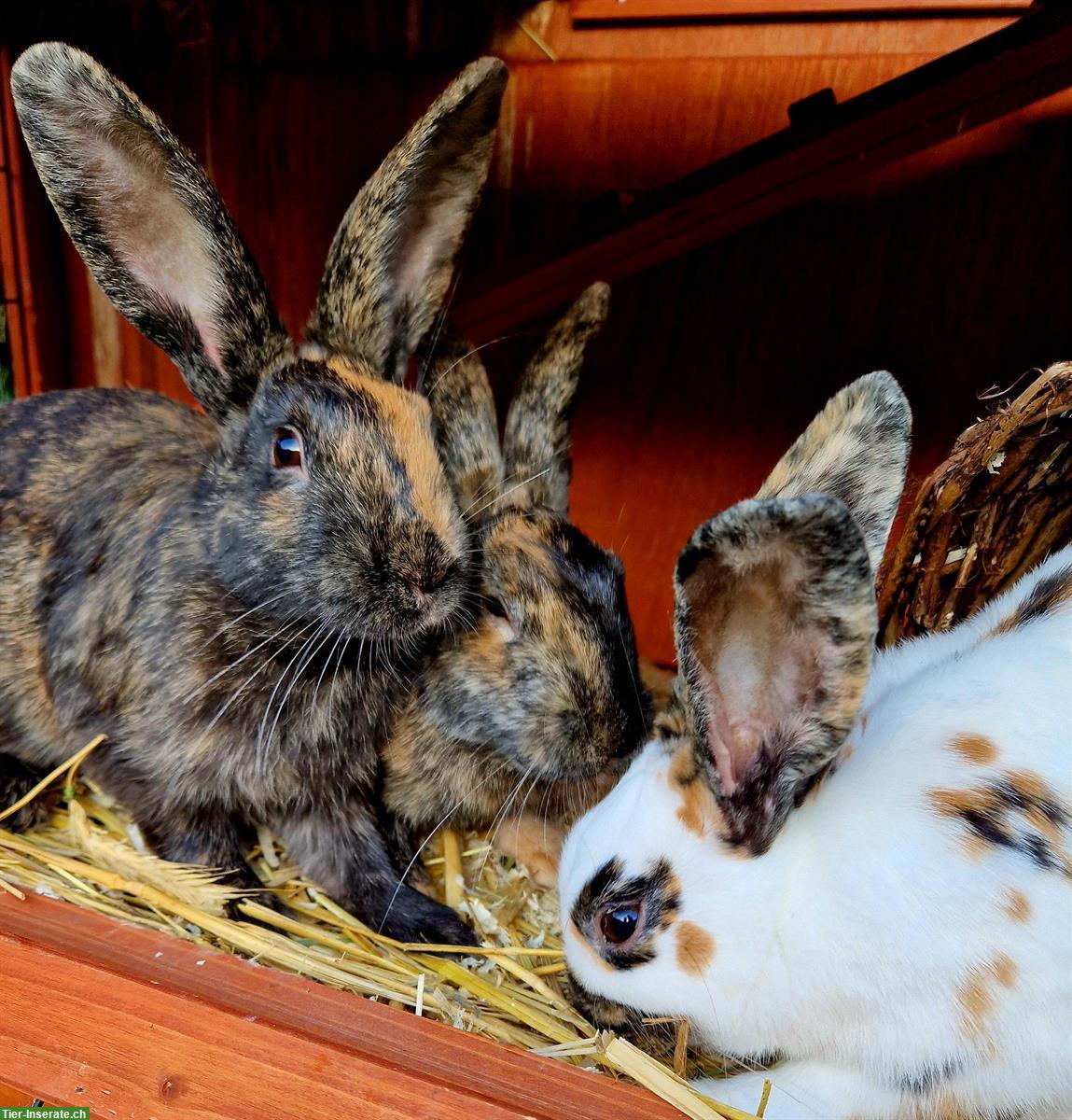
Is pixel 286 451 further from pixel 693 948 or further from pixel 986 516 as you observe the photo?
pixel 986 516

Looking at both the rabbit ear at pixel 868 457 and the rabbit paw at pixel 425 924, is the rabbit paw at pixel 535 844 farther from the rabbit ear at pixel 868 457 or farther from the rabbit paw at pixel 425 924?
the rabbit ear at pixel 868 457

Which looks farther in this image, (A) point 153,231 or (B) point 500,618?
(B) point 500,618

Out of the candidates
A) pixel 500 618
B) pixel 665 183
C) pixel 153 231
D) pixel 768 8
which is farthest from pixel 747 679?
pixel 768 8

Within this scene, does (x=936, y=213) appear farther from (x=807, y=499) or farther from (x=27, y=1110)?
(x=27, y=1110)

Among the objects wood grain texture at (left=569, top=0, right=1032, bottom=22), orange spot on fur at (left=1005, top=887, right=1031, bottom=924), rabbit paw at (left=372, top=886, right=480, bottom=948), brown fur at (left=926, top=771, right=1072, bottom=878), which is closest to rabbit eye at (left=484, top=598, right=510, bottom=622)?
rabbit paw at (left=372, top=886, right=480, bottom=948)

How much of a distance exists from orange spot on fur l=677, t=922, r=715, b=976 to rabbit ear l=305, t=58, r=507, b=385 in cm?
96

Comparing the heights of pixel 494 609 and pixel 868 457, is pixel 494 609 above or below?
below

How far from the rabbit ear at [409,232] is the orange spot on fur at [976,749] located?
1.01 meters

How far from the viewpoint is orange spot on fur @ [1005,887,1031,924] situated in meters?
1.08

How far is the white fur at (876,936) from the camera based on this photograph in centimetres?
108

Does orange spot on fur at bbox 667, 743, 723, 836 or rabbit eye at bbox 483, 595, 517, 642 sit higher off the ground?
rabbit eye at bbox 483, 595, 517, 642

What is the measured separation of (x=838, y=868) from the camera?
1.12m

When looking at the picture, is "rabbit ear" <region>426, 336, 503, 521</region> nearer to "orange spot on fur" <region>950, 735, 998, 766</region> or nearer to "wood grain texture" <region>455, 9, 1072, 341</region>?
"wood grain texture" <region>455, 9, 1072, 341</region>

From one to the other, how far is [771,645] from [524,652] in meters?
0.56
